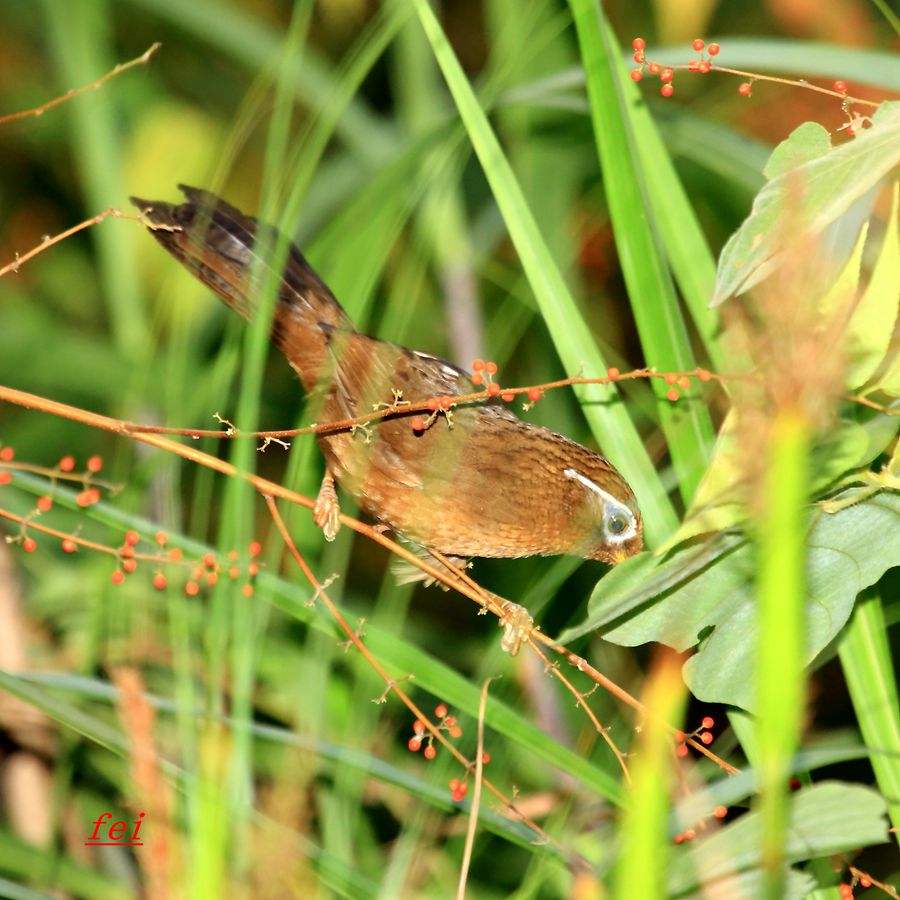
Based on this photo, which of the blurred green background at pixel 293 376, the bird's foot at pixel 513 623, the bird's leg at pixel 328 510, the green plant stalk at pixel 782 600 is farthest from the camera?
the bird's leg at pixel 328 510

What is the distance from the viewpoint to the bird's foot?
2.66m

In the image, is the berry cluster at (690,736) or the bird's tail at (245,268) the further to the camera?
the bird's tail at (245,268)

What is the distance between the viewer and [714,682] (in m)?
2.21

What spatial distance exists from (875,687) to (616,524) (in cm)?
83

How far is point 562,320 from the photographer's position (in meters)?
2.55

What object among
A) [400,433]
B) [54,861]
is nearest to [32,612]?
[54,861]

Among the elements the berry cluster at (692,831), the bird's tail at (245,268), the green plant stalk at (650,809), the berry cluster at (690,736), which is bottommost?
the green plant stalk at (650,809)

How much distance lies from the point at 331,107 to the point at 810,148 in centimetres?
94

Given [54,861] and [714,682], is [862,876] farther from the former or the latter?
[54,861]

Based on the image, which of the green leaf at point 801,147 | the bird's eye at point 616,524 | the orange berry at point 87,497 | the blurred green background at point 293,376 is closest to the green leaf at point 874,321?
the green leaf at point 801,147

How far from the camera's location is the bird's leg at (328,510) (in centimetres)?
311

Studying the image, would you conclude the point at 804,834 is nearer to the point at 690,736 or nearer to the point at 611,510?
the point at 690,736

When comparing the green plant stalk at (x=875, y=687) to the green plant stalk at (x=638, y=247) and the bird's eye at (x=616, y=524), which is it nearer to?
the green plant stalk at (x=638, y=247)

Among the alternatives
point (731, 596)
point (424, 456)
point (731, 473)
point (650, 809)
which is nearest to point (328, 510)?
point (424, 456)
